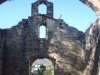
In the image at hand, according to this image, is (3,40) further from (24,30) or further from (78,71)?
(78,71)

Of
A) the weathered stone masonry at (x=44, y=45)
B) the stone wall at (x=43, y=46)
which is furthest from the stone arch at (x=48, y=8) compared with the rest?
the stone wall at (x=43, y=46)

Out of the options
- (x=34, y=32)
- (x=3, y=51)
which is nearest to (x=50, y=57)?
(x=34, y=32)

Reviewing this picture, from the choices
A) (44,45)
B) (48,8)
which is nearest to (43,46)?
(44,45)

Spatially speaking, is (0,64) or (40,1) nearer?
(0,64)

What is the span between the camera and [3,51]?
13719mm

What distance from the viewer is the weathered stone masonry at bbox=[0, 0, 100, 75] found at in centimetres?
1347

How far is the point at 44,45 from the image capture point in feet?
45.5

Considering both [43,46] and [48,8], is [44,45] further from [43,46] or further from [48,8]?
[48,8]

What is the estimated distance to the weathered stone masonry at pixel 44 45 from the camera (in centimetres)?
1347

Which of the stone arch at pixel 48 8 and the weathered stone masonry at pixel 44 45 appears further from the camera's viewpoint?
the stone arch at pixel 48 8

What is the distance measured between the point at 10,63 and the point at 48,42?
2775mm

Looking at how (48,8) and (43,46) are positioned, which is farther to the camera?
(48,8)

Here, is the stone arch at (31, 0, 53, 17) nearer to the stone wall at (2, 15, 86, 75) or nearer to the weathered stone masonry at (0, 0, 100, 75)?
the weathered stone masonry at (0, 0, 100, 75)

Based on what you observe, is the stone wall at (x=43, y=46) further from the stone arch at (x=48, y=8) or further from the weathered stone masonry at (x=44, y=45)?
the stone arch at (x=48, y=8)
